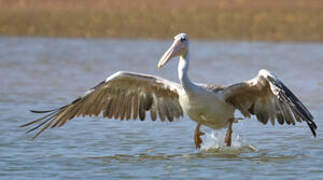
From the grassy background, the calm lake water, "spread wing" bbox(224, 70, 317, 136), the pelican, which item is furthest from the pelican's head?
the grassy background

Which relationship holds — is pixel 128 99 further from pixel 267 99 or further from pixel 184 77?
pixel 267 99

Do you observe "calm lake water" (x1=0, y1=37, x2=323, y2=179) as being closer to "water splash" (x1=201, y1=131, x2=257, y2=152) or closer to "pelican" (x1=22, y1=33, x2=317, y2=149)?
"water splash" (x1=201, y1=131, x2=257, y2=152)

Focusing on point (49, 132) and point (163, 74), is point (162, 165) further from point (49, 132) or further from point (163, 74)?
point (163, 74)

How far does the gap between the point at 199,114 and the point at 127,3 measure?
1824cm

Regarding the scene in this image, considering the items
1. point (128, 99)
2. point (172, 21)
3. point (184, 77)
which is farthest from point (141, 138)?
point (172, 21)

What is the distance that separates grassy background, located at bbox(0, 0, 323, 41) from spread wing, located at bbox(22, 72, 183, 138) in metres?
13.1

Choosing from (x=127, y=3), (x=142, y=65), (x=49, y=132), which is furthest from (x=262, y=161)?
(x=127, y=3)

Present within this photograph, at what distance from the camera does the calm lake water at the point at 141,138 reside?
26.8 feet

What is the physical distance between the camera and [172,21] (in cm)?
2350

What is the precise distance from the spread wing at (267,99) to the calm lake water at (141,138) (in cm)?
46

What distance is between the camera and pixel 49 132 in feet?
34.3

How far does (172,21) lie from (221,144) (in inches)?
555

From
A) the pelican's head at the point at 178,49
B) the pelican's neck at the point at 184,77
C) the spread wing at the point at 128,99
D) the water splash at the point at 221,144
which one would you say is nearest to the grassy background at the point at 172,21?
the water splash at the point at 221,144

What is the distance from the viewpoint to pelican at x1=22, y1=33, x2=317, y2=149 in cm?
885
